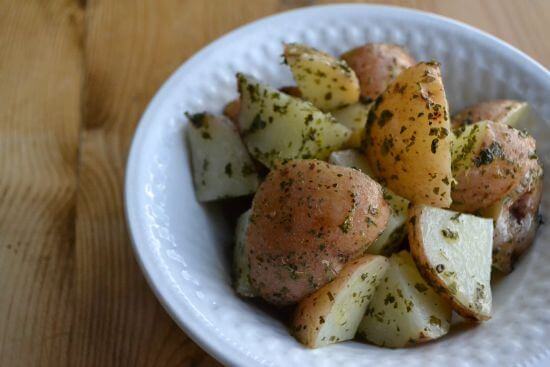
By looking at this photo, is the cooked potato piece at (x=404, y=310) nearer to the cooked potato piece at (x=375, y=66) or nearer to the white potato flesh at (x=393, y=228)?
the white potato flesh at (x=393, y=228)

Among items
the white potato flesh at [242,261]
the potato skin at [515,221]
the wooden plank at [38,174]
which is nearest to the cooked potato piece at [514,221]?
the potato skin at [515,221]

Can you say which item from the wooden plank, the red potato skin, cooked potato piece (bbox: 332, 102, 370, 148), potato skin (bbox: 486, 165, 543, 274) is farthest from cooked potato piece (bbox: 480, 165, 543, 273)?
the wooden plank

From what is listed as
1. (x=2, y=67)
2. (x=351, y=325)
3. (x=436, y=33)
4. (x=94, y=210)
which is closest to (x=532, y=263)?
(x=351, y=325)

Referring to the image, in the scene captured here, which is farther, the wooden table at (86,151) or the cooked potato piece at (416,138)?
the wooden table at (86,151)

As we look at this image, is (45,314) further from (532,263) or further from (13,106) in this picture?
(532,263)

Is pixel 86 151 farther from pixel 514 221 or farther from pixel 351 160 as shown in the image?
pixel 514 221

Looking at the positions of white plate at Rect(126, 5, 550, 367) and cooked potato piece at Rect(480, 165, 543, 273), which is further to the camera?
cooked potato piece at Rect(480, 165, 543, 273)

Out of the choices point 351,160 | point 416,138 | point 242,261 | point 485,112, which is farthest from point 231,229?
point 485,112

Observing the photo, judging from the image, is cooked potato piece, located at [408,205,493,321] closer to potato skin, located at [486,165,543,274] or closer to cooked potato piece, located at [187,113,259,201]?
potato skin, located at [486,165,543,274]
